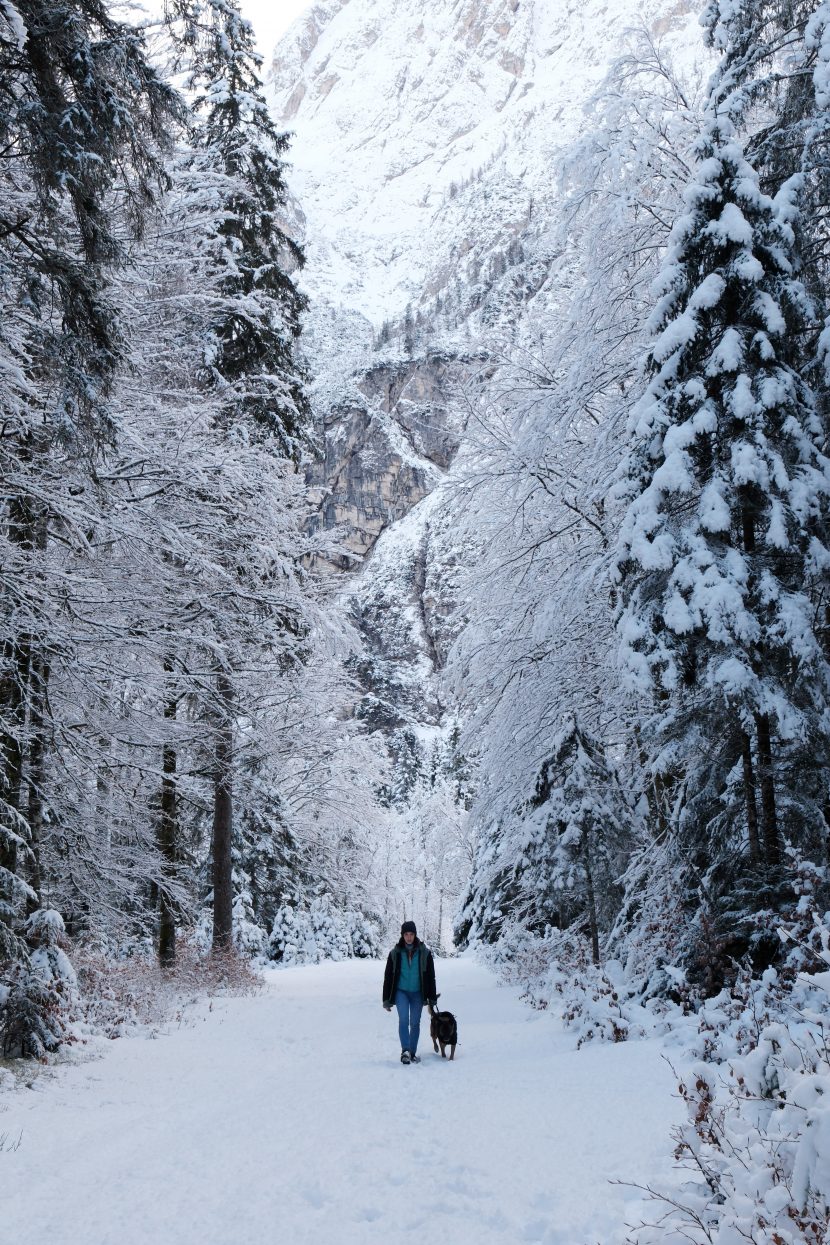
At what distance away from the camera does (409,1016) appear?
27.2 ft

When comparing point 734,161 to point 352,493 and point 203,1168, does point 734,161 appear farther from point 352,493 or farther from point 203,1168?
point 352,493

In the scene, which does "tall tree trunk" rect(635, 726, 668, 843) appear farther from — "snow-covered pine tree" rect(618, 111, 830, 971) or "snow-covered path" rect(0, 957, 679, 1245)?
"snow-covered path" rect(0, 957, 679, 1245)

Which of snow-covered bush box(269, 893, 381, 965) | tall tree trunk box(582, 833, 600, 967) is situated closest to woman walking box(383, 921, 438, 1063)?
tall tree trunk box(582, 833, 600, 967)

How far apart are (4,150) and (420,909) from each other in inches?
3390

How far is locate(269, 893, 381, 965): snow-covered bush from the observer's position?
21.0 m

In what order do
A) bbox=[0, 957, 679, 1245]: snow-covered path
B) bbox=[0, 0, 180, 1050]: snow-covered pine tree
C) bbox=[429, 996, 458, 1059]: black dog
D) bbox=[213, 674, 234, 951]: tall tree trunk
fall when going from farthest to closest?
bbox=[213, 674, 234, 951]: tall tree trunk
bbox=[429, 996, 458, 1059]: black dog
bbox=[0, 0, 180, 1050]: snow-covered pine tree
bbox=[0, 957, 679, 1245]: snow-covered path

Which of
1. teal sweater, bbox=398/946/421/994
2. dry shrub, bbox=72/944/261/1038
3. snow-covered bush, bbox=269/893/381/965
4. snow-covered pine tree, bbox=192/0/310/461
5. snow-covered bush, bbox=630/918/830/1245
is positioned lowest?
snow-covered bush, bbox=269/893/381/965

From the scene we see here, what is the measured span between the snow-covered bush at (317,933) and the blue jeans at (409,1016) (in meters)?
13.4

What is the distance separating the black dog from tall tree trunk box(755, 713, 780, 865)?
11.0 feet

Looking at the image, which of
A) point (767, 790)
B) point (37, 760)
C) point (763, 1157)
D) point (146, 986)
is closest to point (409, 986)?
point (767, 790)

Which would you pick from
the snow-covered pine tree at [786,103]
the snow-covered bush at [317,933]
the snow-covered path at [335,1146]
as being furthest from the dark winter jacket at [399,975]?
the snow-covered bush at [317,933]

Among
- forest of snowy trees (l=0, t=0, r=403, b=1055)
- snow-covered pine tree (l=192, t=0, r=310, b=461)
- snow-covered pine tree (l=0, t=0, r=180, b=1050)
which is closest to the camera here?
snow-covered pine tree (l=0, t=0, r=180, b=1050)

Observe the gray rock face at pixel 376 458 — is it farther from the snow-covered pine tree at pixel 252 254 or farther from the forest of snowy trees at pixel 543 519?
the forest of snowy trees at pixel 543 519

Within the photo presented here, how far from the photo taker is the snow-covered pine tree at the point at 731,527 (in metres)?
7.14
